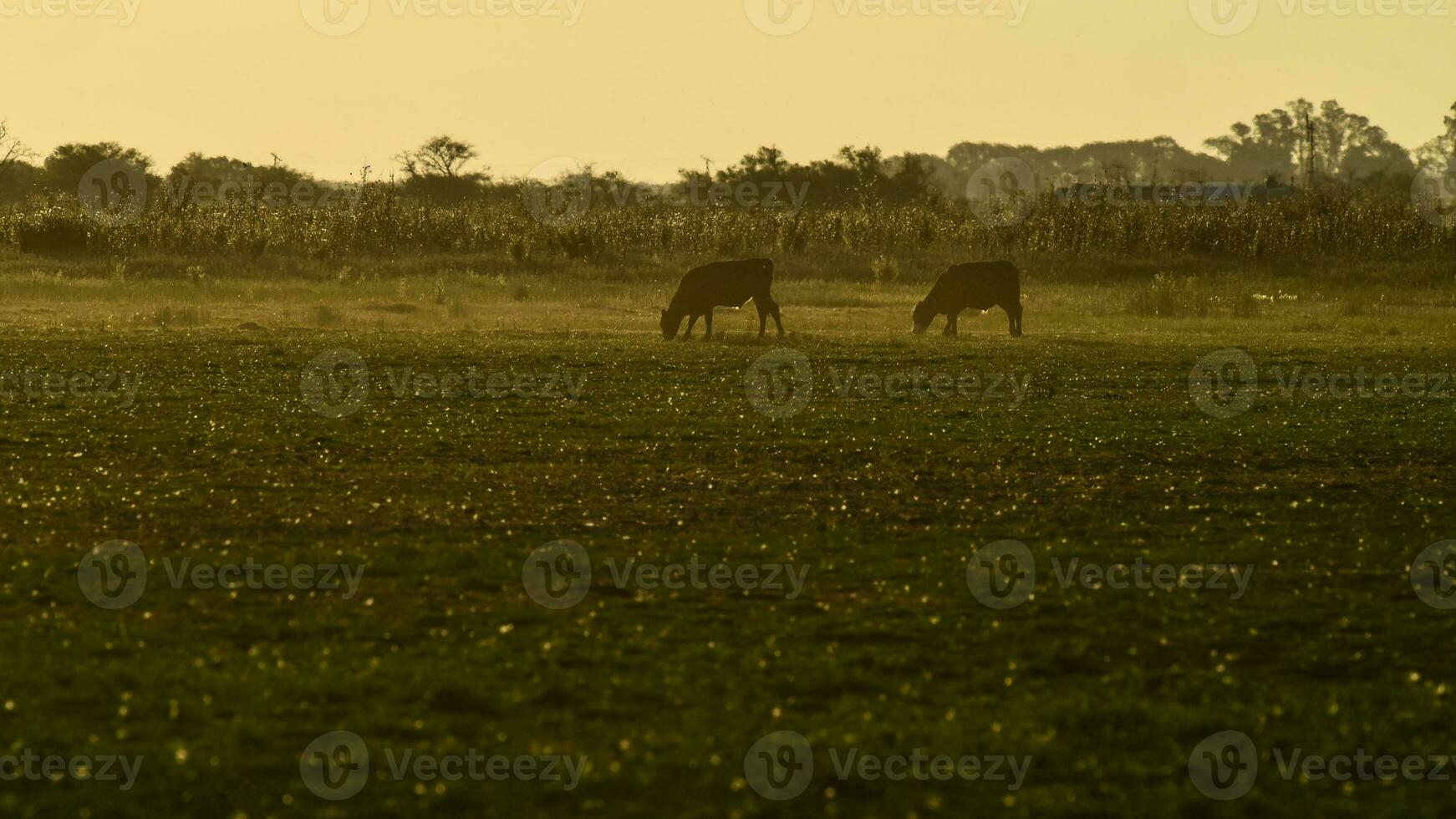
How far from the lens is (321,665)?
9289 millimetres

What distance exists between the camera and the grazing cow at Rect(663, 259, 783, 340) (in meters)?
36.9

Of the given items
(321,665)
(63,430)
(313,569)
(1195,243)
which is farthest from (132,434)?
(1195,243)

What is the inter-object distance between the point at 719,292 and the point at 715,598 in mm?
26236

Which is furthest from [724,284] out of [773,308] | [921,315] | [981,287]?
[981,287]

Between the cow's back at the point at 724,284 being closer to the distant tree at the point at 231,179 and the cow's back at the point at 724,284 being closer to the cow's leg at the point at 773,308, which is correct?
the cow's leg at the point at 773,308

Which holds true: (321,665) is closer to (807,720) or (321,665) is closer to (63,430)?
(807,720)

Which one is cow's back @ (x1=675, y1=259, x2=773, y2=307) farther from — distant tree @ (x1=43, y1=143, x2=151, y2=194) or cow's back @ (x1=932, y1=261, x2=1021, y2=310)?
distant tree @ (x1=43, y1=143, x2=151, y2=194)

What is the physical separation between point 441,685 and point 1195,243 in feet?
187

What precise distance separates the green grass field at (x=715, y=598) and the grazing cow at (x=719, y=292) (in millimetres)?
11027

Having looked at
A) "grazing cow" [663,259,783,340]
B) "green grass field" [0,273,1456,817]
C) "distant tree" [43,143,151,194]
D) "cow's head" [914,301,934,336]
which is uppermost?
"distant tree" [43,143,151,194]

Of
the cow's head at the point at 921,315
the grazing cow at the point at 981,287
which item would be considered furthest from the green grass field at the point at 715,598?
the cow's head at the point at 921,315

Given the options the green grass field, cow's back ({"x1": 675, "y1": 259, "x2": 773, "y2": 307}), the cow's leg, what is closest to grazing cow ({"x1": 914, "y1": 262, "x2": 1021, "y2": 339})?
the cow's leg

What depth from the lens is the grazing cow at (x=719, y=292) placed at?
36938 mm

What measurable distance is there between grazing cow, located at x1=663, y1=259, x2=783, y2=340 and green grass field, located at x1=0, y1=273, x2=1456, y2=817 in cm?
1103
